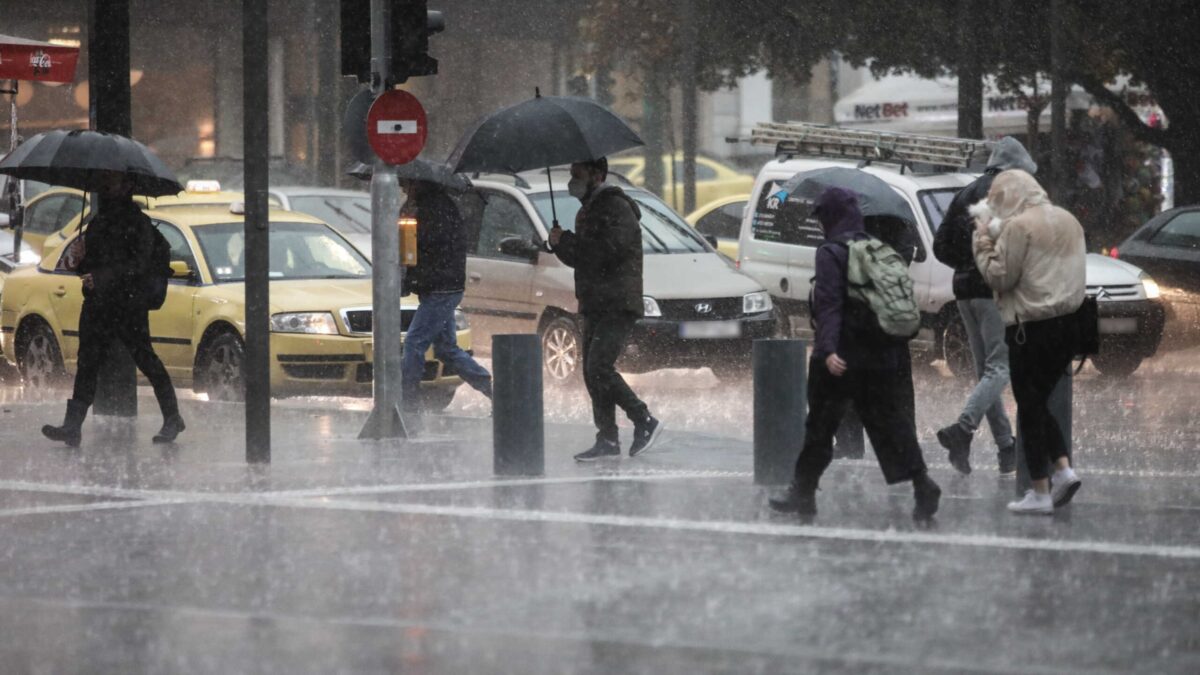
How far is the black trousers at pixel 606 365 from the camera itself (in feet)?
37.1

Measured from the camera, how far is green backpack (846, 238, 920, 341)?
9062mm

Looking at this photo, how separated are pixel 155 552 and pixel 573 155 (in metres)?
3.68

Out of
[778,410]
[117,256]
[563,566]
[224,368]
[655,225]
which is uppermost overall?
[655,225]

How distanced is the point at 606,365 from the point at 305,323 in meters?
3.76

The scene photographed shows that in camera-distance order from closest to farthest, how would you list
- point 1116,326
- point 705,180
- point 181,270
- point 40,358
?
point 181,270, point 40,358, point 1116,326, point 705,180

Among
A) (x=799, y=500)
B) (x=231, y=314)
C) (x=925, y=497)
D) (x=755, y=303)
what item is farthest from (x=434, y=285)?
(x=925, y=497)

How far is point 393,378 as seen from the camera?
12.3 m

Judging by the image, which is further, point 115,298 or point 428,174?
point 428,174

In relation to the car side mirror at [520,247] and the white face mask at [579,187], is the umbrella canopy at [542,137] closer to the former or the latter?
the white face mask at [579,187]

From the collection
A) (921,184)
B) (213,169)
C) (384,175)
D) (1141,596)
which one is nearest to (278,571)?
(1141,596)

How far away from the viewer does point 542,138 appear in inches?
448

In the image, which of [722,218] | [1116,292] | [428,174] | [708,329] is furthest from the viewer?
[722,218]

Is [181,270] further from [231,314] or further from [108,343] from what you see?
[108,343]

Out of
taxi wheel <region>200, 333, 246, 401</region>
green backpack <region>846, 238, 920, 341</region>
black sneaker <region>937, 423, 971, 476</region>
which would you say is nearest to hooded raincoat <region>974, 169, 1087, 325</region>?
green backpack <region>846, 238, 920, 341</region>
